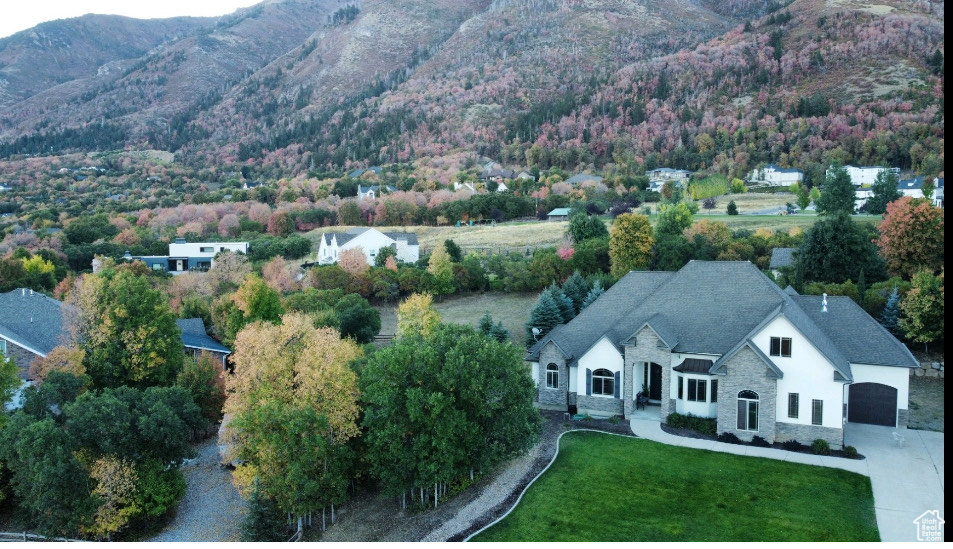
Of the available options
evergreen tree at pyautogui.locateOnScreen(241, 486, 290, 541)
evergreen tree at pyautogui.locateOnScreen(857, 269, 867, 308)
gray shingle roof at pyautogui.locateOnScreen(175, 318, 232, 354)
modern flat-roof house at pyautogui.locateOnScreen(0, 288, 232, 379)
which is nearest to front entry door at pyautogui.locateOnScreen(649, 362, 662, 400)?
evergreen tree at pyautogui.locateOnScreen(857, 269, 867, 308)

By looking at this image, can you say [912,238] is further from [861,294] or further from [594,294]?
[594,294]

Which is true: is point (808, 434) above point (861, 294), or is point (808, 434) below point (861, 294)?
below

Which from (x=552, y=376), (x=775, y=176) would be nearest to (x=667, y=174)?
(x=775, y=176)

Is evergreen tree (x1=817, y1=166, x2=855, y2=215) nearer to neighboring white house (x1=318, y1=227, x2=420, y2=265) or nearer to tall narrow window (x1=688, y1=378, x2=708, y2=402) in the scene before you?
neighboring white house (x1=318, y1=227, x2=420, y2=265)

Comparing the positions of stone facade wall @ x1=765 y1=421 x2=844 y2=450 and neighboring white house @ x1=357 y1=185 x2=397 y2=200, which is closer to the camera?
stone facade wall @ x1=765 y1=421 x2=844 y2=450

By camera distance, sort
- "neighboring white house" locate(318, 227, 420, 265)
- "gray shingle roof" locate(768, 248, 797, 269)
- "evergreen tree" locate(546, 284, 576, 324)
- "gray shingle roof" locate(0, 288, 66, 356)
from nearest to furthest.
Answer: "gray shingle roof" locate(0, 288, 66, 356)
"evergreen tree" locate(546, 284, 576, 324)
"gray shingle roof" locate(768, 248, 797, 269)
"neighboring white house" locate(318, 227, 420, 265)
